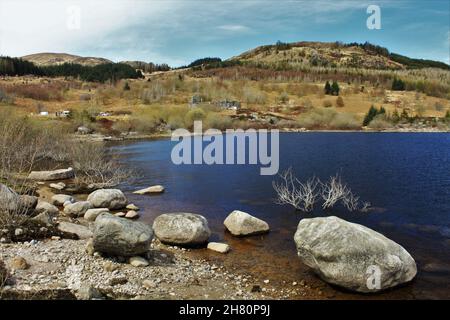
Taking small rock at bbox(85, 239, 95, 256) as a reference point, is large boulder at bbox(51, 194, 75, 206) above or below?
below

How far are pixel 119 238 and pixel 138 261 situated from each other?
1.13m

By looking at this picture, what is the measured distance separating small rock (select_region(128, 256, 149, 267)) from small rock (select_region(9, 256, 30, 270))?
3587 millimetres

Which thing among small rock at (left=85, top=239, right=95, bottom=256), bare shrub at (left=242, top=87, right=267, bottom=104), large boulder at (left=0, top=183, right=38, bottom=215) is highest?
bare shrub at (left=242, top=87, right=267, bottom=104)

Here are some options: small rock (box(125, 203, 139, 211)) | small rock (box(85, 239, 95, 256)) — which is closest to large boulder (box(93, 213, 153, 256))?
small rock (box(85, 239, 95, 256))

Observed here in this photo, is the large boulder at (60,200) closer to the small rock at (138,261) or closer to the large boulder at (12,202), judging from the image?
the large boulder at (12,202)

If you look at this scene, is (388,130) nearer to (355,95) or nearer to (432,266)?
(355,95)

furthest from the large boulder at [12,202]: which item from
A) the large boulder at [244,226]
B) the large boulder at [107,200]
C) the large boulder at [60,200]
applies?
the large boulder at [244,226]

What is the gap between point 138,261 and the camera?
615 inches

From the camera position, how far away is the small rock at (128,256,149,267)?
612 inches

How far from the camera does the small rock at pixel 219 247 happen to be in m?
18.6

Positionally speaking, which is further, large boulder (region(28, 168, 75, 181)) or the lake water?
large boulder (region(28, 168, 75, 181))

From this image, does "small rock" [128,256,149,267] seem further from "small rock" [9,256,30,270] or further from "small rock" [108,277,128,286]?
"small rock" [9,256,30,270]

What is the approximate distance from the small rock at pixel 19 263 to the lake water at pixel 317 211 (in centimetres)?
712

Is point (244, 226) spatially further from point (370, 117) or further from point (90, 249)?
point (370, 117)
